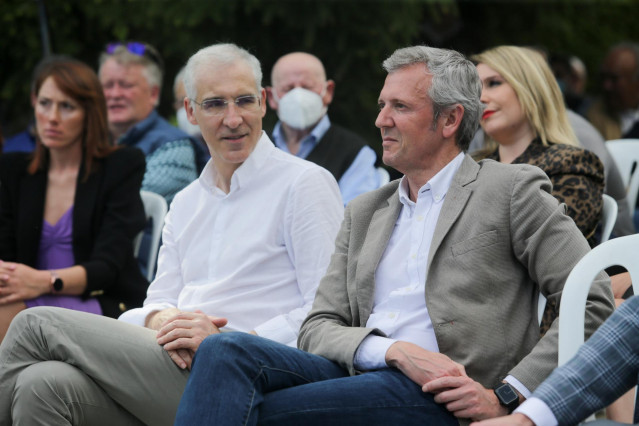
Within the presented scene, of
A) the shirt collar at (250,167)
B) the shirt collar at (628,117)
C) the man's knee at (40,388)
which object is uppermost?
the shirt collar at (250,167)

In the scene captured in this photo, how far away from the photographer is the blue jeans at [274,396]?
8.59 ft

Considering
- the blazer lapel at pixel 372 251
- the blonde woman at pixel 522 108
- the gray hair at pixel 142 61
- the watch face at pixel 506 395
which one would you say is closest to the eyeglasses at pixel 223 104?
the blazer lapel at pixel 372 251

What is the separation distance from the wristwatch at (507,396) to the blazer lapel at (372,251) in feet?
1.77

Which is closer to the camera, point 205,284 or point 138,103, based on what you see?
point 205,284

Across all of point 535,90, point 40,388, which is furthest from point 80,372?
point 535,90

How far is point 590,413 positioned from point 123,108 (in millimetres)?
4423

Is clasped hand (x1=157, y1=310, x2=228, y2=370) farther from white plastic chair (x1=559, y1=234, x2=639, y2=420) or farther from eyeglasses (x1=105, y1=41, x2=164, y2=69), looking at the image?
eyeglasses (x1=105, y1=41, x2=164, y2=69)

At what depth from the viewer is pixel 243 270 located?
3.51m

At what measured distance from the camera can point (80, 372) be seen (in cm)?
312

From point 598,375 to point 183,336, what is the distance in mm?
1418

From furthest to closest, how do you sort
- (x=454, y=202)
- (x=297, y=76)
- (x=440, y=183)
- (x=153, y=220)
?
(x=297, y=76)
(x=153, y=220)
(x=440, y=183)
(x=454, y=202)

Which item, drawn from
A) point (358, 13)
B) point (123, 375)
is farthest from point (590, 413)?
point (358, 13)

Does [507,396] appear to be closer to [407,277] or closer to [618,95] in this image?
[407,277]

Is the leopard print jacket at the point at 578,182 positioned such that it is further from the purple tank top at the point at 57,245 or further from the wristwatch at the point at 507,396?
the purple tank top at the point at 57,245
